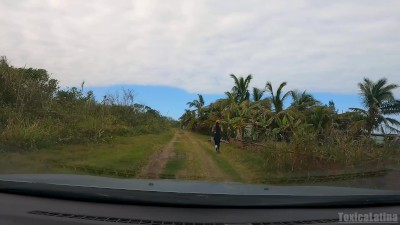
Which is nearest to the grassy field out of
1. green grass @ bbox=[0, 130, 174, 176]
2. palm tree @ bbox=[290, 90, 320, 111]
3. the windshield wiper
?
green grass @ bbox=[0, 130, 174, 176]

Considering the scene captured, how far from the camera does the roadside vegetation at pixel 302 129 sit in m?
11.0

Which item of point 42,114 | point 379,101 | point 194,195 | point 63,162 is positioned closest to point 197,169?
point 63,162

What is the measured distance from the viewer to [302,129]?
14.8 metres

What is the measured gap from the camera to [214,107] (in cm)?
2789

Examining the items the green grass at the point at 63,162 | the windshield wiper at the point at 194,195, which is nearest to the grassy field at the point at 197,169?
the green grass at the point at 63,162

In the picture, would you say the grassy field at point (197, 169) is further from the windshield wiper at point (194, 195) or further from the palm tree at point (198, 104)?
the palm tree at point (198, 104)

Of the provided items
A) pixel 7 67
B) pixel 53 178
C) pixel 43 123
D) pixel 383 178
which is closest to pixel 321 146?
pixel 383 178

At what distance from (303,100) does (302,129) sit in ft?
47.5

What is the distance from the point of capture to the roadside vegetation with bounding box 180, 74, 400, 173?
36.1 ft

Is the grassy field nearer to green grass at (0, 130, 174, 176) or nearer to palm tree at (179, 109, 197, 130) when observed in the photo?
green grass at (0, 130, 174, 176)

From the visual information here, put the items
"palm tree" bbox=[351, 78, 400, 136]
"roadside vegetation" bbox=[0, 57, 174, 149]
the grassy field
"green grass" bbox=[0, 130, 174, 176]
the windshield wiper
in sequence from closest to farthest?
the windshield wiper < the grassy field < "green grass" bbox=[0, 130, 174, 176] < "roadside vegetation" bbox=[0, 57, 174, 149] < "palm tree" bbox=[351, 78, 400, 136]

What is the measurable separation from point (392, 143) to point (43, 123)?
1366 centimetres

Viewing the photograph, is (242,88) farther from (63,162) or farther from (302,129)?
(63,162)

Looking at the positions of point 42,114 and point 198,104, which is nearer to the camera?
point 42,114
